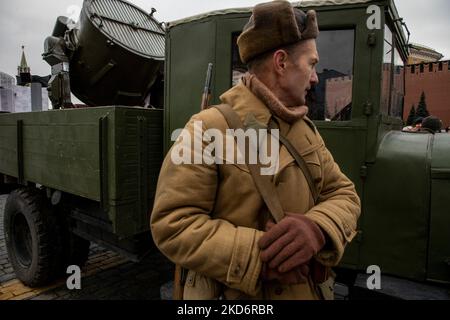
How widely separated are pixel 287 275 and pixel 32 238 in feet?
10.6

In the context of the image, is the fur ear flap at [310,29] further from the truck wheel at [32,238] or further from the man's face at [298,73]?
the truck wheel at [32,238]

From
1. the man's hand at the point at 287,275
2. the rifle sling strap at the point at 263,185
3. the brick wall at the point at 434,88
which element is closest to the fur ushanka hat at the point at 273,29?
the rifle sling strap at the point at 263,185

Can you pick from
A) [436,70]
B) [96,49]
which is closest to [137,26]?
[96,49]

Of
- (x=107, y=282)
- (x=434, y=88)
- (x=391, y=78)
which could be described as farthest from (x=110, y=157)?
(x=434, y=88)

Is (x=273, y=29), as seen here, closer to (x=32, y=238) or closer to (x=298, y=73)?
(x=298, y=73)

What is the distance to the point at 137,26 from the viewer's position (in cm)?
392

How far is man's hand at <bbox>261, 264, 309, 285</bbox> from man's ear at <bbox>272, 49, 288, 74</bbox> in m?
0.65

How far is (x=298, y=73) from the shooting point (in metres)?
1.29

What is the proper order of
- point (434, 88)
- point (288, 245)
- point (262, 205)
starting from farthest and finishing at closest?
point (434, 88), point (262, 205), point (288, 245)

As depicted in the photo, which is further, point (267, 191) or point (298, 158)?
point (298, 158)

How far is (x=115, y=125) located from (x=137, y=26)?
1.85 metres

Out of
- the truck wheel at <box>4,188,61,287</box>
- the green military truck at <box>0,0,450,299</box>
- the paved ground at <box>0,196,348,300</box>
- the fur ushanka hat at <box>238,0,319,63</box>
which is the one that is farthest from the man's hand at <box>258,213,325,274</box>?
the truck wheel at <box>4,188,61,287</box>

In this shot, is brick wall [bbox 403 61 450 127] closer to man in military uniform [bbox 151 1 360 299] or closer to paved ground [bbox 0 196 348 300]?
paved ground [bbox 0 196 348 300]
